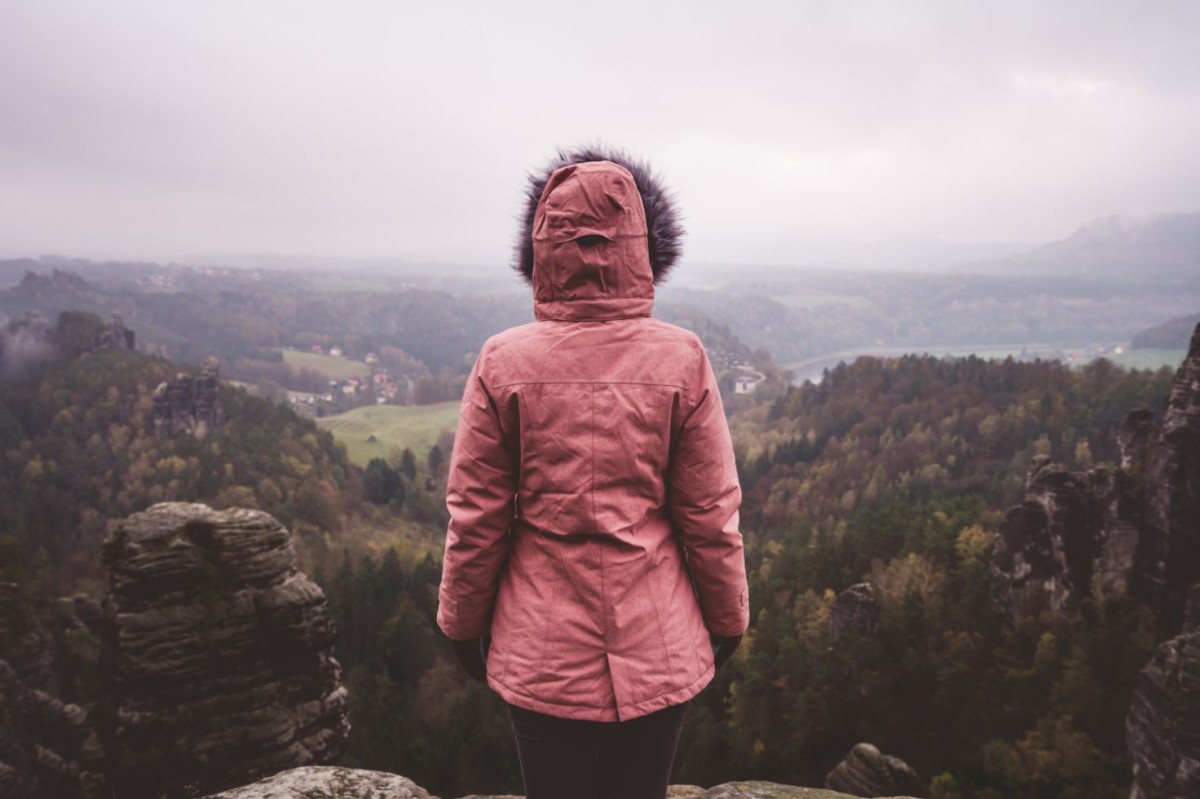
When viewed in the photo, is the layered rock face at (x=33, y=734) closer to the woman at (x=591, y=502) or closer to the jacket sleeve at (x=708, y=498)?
the woman at (x=591, y=502)

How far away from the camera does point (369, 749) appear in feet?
79.7

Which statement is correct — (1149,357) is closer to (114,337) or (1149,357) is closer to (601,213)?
(601,213)

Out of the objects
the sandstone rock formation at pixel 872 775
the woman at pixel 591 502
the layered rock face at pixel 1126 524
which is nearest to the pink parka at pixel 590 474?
the woman at pixel 591 502

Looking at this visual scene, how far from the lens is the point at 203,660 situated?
44.8 ft

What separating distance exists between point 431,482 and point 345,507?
17974 millimetres

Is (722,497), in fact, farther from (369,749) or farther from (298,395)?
(298,395)

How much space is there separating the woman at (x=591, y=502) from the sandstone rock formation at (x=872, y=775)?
16.9 metres

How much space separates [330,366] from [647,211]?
7966 inches

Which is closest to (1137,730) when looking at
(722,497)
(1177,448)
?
(1177,448)

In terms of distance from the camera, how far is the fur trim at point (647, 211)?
3.39 meters

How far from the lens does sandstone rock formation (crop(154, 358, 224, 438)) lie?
289 ft

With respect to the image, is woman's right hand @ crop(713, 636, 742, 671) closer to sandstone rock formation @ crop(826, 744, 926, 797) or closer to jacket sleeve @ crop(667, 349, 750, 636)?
jacket sleeve @ crop(667, 349, 750, 636)

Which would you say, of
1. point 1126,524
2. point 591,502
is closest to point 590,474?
point 591,502

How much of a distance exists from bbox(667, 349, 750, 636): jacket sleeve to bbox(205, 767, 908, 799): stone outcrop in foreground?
2731mm
